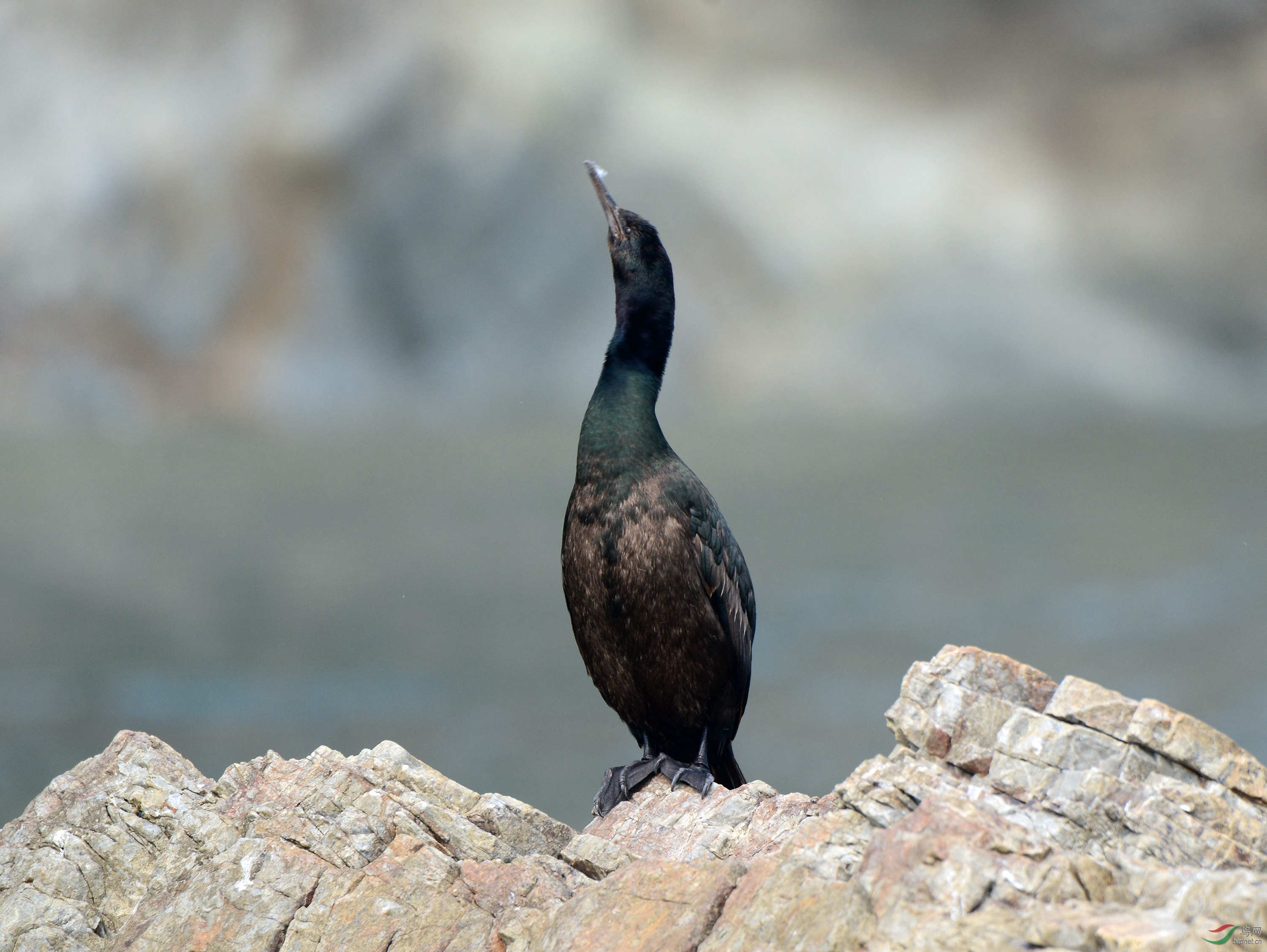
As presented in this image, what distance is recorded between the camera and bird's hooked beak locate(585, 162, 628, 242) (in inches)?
333

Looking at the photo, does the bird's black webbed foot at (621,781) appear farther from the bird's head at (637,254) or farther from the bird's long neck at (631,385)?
the bird's head at (637,254)

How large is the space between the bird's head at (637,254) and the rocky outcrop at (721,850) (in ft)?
12.3

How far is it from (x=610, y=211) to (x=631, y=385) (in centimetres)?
153

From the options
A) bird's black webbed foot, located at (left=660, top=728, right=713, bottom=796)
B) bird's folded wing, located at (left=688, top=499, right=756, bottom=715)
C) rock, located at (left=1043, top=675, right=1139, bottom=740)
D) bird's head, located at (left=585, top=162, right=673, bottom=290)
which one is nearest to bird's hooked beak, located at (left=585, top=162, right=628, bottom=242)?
bird's head, located at (left=585, top=162, right=673, bottom=290)

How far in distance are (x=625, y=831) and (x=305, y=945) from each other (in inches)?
84.8

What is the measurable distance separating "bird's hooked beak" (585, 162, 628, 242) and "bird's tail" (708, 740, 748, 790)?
13.1 feet

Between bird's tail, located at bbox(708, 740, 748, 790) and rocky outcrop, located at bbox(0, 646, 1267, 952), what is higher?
bird's tail, located at bbox(708, 740, 748, 790)

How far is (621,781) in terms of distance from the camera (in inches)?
297

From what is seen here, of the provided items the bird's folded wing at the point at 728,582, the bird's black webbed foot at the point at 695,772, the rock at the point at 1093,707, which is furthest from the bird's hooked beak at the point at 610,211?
the rock at the point at 1093,707

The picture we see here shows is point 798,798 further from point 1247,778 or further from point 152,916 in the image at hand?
point 152,916

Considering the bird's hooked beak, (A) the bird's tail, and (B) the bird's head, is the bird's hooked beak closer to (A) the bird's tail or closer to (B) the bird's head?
(B) the bird's head

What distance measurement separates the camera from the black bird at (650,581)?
7516mm

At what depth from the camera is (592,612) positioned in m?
7.71

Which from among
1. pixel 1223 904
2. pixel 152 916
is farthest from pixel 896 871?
pixel 152 916
